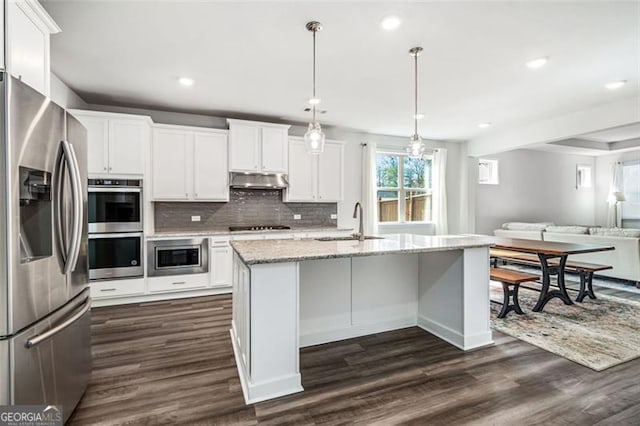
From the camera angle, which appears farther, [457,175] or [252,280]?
[457,175]

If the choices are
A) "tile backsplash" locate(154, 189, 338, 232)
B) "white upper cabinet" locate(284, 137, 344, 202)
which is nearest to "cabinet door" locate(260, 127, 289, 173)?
"white upper cabinet" locate(284, 137, 344, 202)

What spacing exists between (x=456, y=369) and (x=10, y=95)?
10.00 feet

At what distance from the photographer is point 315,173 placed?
5.34 meters

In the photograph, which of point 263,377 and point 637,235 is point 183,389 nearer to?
point 263,377

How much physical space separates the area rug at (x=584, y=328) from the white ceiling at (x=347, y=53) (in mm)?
2628

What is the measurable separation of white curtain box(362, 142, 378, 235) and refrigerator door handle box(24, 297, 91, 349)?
4.61 metres

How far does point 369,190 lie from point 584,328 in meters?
3.65

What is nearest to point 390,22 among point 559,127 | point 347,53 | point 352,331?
point 347,53

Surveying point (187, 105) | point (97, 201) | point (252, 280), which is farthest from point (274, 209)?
point (252, 280)

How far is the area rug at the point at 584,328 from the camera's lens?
102 inches

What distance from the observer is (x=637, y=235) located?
4637 millimetres

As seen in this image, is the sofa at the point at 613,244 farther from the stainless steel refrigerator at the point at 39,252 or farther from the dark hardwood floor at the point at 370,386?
the stainless steel refrigerator at the point at 39,252

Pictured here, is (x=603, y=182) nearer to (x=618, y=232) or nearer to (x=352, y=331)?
(x=618, y=232)

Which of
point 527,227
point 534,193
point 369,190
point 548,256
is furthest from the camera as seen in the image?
point 534,193
